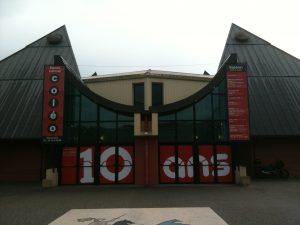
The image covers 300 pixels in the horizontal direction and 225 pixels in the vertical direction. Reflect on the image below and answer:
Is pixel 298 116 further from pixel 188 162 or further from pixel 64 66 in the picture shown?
pixel 64 66

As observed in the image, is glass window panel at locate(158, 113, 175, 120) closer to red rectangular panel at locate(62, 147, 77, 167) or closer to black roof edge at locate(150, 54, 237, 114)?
black roof edge at locate(150, 54, 237, 114)

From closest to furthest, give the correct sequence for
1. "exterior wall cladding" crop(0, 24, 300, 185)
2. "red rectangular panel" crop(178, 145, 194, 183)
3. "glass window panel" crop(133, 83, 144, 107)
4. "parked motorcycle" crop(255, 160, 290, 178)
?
"exterior wall cladding" crop(0, 24, 300, 185), "red rectangular panel" crop(178, 145, 194, 183), "parked motorcycle" crop(255, 160, 290, 178), "glass window panel" crop(133, 83, 144, 107)

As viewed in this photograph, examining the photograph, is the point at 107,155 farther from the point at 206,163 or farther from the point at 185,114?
Result: the point at 206,163

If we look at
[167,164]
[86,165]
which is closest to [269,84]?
[167,164]

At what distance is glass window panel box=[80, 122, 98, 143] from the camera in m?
22.6

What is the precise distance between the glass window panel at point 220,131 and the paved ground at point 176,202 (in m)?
3.66

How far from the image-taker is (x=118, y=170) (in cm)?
2239

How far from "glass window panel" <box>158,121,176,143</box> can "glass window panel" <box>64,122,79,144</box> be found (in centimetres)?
503

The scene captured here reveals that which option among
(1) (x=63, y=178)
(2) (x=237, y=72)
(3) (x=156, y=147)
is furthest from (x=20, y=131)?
(2) (x=237, y=72)

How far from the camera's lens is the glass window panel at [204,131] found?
22.7m

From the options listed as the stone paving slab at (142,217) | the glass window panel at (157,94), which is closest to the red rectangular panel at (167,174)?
the stone paving slab at (142,217)

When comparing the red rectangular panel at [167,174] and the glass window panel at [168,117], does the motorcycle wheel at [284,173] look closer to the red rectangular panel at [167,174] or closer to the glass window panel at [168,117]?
the red rectangular panel at [167,174]

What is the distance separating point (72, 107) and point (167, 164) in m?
6.75

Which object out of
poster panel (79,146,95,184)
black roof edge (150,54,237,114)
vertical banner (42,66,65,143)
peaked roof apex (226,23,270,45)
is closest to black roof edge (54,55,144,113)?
vertical banner (42,66,65,143)
